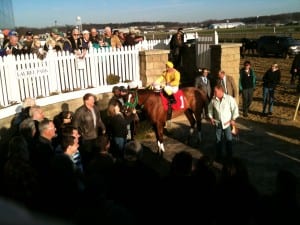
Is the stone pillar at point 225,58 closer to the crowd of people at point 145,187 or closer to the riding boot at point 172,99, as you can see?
the riding boot at point 172,99

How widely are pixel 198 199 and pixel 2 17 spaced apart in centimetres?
1769

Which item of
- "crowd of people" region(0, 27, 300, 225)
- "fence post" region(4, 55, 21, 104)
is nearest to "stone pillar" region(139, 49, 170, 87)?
"fence post" region(4, 55, 21, 104)

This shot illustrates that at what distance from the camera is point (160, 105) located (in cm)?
948

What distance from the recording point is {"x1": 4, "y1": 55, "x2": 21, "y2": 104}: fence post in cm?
945

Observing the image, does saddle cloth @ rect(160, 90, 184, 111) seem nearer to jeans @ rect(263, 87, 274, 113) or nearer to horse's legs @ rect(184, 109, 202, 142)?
horse's legs @ rect(184, 109, 202, 142)

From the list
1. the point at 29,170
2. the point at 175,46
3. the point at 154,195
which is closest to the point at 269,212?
the point at 154,195

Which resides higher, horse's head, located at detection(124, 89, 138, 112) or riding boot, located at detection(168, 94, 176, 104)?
horse's head, located at detection(124, 89, 138, 112)

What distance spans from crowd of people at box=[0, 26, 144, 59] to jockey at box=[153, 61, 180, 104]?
285cm

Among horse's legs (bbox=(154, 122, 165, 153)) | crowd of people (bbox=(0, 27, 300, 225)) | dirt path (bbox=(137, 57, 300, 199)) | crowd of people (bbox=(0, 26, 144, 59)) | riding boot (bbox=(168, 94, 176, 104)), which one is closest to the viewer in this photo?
crowd of people (bbox=(0, 27, 300, 225))

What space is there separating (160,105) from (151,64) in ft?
11.6

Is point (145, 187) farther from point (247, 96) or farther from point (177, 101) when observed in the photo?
point (247, 96)

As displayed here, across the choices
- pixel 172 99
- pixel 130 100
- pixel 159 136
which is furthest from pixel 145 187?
pixel 172 99

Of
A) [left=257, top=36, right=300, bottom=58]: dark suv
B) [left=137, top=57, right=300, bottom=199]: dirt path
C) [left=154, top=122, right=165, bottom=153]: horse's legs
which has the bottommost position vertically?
[left=137, top=57, right=300, bottom=199]: dirt path

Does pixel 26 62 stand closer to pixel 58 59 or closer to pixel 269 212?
pixel 58 59
